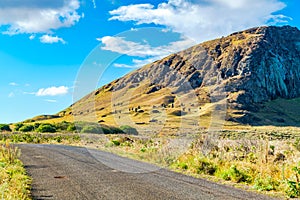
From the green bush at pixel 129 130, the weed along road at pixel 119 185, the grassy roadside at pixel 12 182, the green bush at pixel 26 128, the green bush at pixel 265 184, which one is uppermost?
the green bush at pixel 26 128

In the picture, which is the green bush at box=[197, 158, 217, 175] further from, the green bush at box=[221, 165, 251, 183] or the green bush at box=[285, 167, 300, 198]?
the green bush at box=[285, 167, 300, 198]

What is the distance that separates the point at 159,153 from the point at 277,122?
162 m

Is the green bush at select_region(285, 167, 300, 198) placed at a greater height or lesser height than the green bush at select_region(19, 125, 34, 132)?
lesser

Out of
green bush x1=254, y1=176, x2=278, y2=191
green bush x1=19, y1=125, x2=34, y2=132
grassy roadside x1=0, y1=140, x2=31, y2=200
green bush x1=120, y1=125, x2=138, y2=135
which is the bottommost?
green bush x1=254, y1=176, x2=278, y2=191

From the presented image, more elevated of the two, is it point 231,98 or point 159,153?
point 231,98

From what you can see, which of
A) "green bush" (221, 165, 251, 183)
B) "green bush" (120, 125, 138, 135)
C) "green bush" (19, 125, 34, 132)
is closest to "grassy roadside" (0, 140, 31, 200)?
"green bush" (221, 165, 251, 183)

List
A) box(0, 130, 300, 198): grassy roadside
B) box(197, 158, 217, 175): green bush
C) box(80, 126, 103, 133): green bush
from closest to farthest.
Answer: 1. box(0, 130, 300, 198): grassy roadside
2. box(197, 158, 217, 175): green bush
3. box(80, 126, 103, 133): green bush

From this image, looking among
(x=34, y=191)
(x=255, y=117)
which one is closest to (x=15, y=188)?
(x=34, y=191)

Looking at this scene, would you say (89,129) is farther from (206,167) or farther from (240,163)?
(240,163)

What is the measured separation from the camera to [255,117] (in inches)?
6585

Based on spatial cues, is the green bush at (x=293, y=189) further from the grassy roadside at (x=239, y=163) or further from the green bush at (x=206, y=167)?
the green bush at (x=206, y=167)

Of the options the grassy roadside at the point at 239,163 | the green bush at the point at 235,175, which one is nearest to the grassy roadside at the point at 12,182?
the grassy roadside at the point at 239,163

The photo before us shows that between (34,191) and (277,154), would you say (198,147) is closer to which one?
(277,154)

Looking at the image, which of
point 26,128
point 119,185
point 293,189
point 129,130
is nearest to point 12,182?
point 119,185
